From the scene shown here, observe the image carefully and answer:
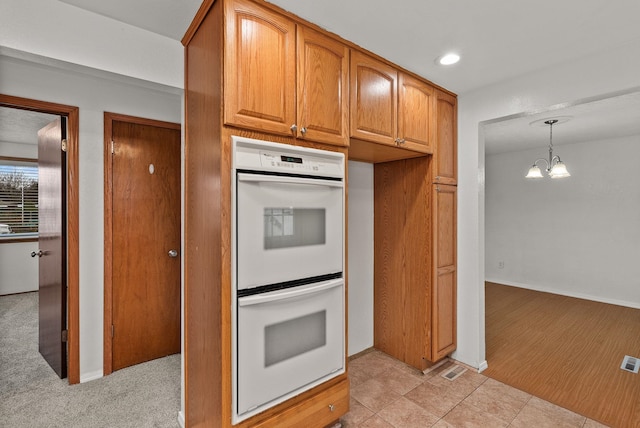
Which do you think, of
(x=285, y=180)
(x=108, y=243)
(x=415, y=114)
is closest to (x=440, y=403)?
(x=285, y=180)

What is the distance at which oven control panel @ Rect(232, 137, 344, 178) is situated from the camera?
1.45 metres

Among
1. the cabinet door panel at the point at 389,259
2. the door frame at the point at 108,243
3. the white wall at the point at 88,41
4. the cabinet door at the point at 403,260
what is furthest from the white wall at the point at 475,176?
the door frame at the point at 108,243

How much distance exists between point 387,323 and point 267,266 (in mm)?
1864

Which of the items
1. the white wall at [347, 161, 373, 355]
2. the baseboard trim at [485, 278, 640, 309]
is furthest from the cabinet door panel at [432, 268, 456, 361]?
the baseboard trim at [485, 278, 640, 309]

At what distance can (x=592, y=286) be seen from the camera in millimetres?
4797

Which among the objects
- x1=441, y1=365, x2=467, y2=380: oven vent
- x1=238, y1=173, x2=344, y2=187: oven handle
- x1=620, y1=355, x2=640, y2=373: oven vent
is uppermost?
x1=238, y1=173, x2=344, y2=187: oven handle

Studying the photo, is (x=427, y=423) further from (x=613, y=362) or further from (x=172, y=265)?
(x=172, y=265)

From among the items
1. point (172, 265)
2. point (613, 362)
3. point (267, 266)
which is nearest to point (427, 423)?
point (267, 266)

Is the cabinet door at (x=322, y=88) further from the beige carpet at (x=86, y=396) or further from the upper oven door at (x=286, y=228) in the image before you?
the beige carpet at (x=86, y=396)

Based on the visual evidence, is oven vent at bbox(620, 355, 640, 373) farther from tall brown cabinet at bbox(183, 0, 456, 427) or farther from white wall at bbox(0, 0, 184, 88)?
white wall at bbox(0, 0, 184, 88)

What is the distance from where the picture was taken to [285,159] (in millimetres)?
1582

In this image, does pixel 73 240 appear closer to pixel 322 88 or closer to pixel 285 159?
pixel 285 159

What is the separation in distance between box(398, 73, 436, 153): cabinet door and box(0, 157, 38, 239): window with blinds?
226 inches

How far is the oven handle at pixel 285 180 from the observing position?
56.6 inches
